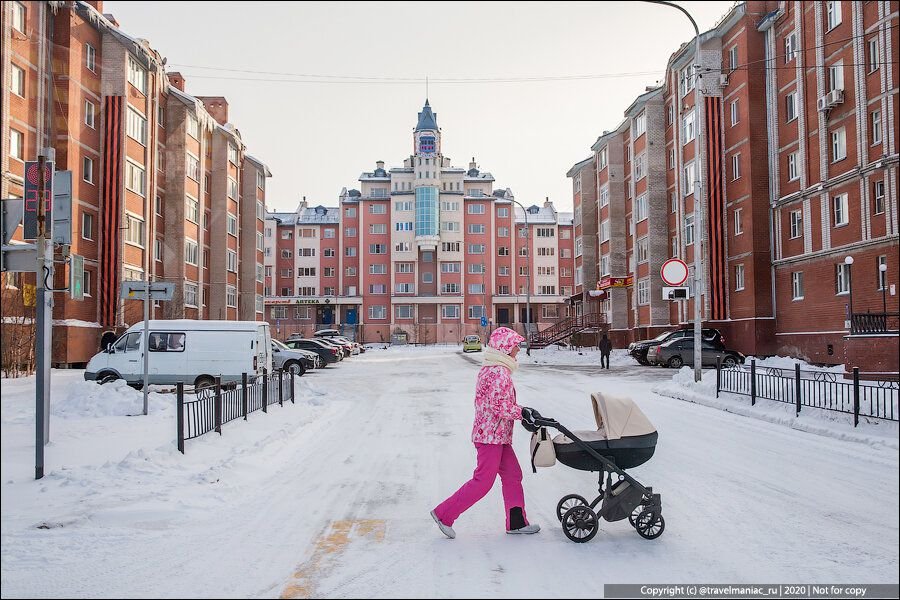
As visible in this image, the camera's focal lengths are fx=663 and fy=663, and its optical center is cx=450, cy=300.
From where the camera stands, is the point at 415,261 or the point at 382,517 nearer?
the point at 382,517

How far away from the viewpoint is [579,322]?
167ft

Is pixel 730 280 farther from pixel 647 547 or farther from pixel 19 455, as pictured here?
pixel 19 455

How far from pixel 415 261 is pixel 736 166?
52.1 metres

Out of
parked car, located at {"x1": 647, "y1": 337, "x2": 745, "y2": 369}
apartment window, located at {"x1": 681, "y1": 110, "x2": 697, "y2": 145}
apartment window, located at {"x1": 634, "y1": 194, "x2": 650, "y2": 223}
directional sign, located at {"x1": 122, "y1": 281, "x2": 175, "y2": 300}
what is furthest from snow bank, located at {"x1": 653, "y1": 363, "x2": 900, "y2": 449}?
apartment window, located at {"x1": 634, "y1": 194, "x2": 650, "y2": 223}

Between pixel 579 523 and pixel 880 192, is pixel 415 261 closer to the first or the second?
pixel 579 523

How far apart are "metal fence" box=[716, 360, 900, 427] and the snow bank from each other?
0.12 m

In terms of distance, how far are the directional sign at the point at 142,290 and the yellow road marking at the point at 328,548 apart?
26.1 feet

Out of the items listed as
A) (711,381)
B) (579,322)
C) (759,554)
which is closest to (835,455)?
(759,554)

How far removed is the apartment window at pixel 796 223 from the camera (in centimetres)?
2812

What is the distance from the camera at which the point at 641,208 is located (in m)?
44.9

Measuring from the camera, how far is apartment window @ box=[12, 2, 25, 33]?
3451 millimetres

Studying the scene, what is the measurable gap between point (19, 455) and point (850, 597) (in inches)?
194

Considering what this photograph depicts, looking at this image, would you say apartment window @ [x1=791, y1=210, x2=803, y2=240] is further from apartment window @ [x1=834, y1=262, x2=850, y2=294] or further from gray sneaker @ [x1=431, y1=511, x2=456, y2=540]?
gray sneaker @ [x1=431, y1=511, x2=456, y2=540]

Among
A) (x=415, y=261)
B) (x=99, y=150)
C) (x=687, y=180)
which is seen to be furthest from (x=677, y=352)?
(x=415, y=261)
